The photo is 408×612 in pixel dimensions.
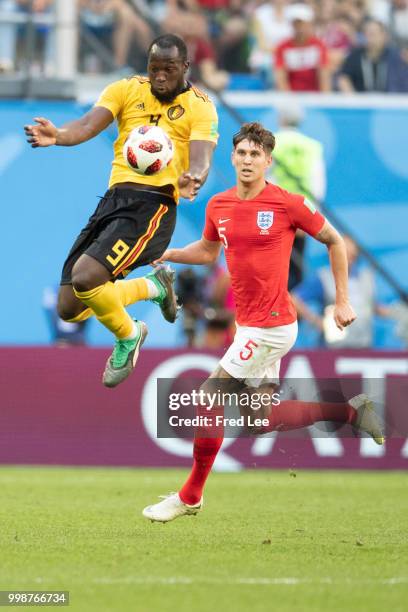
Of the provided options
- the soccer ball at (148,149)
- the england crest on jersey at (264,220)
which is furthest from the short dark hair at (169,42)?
the england crest on jersey at (264,220)

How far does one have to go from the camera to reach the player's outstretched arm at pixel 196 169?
8797mm

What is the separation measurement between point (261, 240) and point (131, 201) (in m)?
0.95

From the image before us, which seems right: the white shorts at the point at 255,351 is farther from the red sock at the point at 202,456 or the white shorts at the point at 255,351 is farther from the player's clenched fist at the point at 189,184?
the player's clenched fist at the point at 189,184

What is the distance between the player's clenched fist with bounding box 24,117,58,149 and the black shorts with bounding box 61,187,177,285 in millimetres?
838

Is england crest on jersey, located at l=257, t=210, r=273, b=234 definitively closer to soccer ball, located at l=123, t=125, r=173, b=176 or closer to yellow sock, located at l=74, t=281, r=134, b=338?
soccer ball, located at l=123, t=125, r=173, b=176

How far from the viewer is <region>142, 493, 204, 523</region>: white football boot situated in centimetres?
938

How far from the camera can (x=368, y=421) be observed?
30.8 ft

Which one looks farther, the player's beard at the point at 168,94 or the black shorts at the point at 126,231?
the player's beard at the point at 168,94

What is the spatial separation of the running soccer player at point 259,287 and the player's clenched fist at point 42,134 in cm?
125

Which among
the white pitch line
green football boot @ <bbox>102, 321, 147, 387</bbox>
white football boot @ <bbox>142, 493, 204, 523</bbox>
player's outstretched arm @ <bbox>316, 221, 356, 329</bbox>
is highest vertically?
player's outstretched arm @ <bbox>316, 221, 356, 329</bbox>

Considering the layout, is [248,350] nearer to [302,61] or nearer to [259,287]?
[259,287]

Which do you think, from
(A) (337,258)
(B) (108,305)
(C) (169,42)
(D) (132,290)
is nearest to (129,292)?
(D) (132,290)

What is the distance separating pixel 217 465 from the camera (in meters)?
15.0

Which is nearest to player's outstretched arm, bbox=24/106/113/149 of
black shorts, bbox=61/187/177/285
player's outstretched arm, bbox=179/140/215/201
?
black shorts, bbox=61/187/177/285
